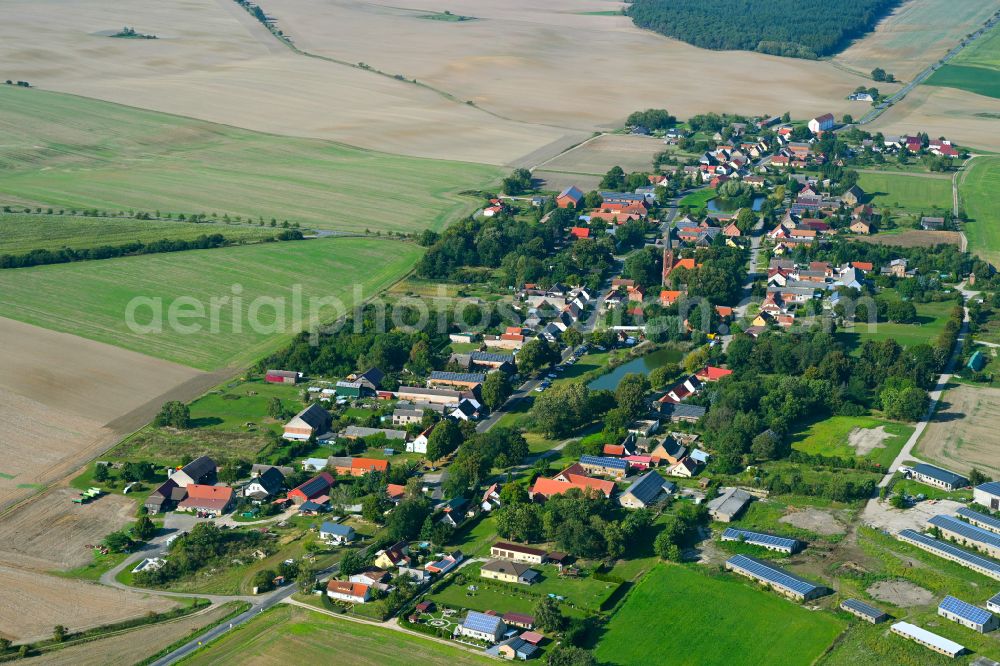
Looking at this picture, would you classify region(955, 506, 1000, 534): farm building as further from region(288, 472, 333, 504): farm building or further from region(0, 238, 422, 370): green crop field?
region(0, 238, 422, 370): green crop field

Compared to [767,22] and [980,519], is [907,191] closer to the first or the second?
[980,519]

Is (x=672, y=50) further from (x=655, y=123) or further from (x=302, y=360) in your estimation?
(x=302, y=360)

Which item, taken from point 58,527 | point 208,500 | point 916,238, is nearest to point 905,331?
point 916,238

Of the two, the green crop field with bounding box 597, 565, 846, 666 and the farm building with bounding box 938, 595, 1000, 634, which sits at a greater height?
the farm building with bounding box 938, 595, 1000, 634

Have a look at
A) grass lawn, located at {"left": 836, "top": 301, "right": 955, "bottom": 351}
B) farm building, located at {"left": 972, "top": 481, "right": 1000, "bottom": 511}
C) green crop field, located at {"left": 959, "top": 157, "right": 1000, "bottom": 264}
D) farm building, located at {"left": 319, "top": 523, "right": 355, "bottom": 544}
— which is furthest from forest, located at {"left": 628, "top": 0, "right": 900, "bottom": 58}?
farm building, located at {"left": 319, "top": 523, "right": 355, "bottom": 544}

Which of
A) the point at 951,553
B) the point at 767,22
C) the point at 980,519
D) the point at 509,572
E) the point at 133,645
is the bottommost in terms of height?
the point at 133,645

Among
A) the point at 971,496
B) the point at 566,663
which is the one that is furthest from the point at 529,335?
the point at 566,663

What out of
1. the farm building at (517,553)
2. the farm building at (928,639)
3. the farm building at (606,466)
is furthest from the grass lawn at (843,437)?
the farm building at (517,553)
